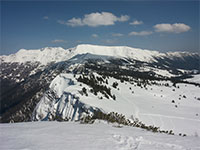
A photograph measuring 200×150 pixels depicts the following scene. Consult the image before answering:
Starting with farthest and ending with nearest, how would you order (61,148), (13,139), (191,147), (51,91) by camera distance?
1. (51,91)
2. (13,139)
3. (191,147)
4. (61,148)

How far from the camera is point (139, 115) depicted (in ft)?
55.9

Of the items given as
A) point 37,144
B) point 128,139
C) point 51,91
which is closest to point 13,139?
point 37,144

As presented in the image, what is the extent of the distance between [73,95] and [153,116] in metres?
11.6

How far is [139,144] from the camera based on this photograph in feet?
14.4

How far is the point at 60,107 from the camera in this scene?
20688 millimetres

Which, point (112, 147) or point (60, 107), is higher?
point (112, 147)

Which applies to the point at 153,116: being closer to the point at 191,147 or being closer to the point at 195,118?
the point at 195,118

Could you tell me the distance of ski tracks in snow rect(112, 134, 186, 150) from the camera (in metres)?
4.13

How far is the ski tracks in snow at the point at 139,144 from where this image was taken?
4.13 meters

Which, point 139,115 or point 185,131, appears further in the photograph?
point 139,115

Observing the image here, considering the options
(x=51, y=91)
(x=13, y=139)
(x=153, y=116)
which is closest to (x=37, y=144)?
(x=13, y=139)

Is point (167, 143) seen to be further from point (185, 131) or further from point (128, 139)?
point (185, 131)

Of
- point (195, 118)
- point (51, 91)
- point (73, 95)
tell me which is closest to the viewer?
point (195, 118)

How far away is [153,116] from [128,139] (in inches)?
549
